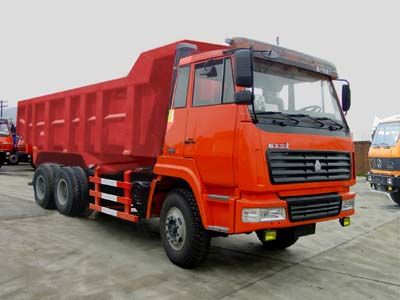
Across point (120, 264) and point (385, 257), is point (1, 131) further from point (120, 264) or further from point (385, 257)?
point (385, 257)

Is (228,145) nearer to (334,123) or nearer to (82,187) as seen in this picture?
(334,123)

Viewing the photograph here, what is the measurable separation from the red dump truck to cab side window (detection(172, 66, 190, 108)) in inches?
0.9

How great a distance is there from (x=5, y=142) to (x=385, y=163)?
18.8m

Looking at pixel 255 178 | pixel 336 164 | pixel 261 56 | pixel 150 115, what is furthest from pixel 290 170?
pixel 150 115

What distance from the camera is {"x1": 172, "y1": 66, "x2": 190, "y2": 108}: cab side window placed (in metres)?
5.32

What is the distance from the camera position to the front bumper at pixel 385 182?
10734 millimetres

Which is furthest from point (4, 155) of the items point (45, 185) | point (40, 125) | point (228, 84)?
point (228, 84)

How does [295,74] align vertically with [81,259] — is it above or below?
above

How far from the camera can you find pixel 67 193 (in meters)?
7.95

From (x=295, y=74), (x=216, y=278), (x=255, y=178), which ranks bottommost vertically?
(x=216, y=278)

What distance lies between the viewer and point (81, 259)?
18.0ft

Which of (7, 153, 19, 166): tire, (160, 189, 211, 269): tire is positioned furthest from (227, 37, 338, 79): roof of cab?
(7, 153, 19, 166): tire

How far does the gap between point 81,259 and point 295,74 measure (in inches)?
144

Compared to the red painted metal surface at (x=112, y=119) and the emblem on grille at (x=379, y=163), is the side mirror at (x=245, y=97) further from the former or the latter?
the emblem on grille at (x=379, y=163)
